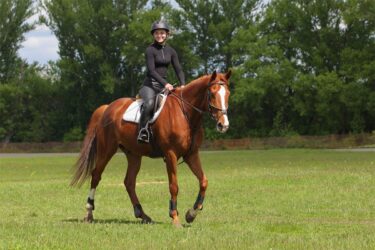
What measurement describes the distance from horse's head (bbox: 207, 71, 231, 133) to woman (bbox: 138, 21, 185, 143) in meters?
1.09

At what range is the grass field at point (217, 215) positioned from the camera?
9148 millimetres

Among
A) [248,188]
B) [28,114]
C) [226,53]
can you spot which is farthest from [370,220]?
[28,114]

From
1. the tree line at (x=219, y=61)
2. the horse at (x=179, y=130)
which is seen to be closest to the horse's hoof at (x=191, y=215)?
the horse at (x=179, y=130)

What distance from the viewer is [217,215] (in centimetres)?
1346

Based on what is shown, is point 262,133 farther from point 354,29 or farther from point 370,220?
point 370,220

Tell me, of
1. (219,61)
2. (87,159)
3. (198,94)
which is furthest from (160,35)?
(219,61)

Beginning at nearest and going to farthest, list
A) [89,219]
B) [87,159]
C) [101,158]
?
[89,219] < [101,158] < [87,159]

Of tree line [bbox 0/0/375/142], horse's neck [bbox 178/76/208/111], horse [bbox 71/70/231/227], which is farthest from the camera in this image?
tree line [bbox 0/0/375/142]

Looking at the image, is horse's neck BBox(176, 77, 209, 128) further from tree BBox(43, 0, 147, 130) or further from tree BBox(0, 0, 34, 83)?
tree BBox(0, 0, 34, 83)

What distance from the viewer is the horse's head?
35.6ft

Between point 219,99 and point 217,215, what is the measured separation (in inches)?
134

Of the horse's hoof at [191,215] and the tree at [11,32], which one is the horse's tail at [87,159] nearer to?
the horse's hoof at [191,215]

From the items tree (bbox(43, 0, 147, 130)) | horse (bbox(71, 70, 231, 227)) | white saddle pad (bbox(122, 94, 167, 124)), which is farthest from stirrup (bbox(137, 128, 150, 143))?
tree (bbox(43, 0, 147, 130))

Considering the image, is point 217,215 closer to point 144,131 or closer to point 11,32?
point 144,131
